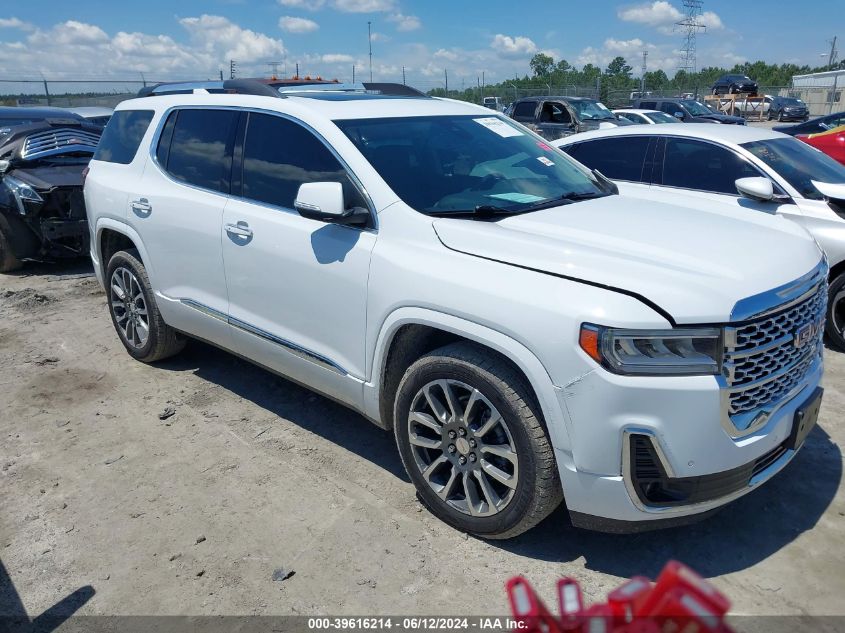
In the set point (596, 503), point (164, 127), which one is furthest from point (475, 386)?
point (164, 127)

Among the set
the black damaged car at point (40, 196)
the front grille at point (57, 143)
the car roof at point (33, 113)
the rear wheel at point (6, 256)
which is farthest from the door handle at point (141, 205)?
the car roof at point (33, 113)

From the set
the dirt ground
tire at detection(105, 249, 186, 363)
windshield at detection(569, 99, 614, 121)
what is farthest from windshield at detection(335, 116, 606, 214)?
windshield at detection(569, 99, 614, 121)

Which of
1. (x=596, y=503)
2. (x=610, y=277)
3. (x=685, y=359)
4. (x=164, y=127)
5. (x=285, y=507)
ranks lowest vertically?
(x=285, y=507)

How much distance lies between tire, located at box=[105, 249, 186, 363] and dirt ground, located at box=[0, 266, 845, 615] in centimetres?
53

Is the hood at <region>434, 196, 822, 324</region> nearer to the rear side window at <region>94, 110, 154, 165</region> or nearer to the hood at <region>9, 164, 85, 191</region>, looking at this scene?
the rear side window at <region>94, 110, 154, 165</region>

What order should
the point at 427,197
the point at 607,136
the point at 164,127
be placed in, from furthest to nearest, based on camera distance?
the point at 607,136 < the point at 164,127 < the point at 427,197

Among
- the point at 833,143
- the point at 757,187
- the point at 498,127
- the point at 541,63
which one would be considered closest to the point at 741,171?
the point at 757,187

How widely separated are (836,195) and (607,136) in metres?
1.99

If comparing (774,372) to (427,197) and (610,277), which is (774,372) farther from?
(427,197)

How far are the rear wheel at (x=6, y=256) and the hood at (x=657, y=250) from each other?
6.82m

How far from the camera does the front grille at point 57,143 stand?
8125 millimetres

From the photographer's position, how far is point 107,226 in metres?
5.05

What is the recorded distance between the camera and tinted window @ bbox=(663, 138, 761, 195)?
5617 millimetres

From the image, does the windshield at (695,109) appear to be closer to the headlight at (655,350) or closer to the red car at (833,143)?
the red car at (833,143)
